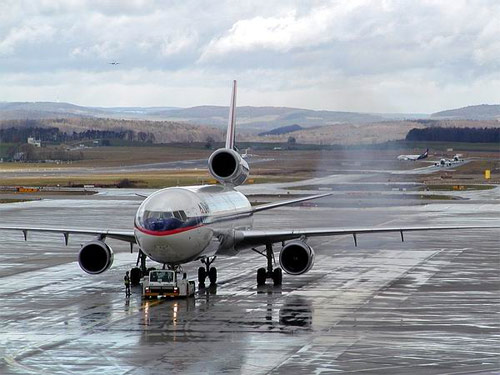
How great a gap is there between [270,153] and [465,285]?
134m

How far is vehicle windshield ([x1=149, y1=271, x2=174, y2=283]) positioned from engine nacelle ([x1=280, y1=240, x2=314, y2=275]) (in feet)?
15.1

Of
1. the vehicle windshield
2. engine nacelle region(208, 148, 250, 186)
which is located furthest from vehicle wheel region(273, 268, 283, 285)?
the vehicle windshield

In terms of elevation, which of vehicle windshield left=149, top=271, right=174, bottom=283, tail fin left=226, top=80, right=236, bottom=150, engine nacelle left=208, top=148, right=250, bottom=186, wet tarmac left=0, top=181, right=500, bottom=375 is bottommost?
wet tarmac left=0, top=181, right=500, bottom=375

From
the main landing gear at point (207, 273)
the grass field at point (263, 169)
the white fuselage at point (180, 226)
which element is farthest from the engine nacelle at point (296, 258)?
the grass field at point (263, 169)

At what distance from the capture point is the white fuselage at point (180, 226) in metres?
36.5

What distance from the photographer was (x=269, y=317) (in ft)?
109

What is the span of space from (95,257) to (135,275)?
213 centimetres

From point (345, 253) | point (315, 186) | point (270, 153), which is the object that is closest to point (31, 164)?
point (270, 153)

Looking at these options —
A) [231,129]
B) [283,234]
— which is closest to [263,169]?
[231,129]

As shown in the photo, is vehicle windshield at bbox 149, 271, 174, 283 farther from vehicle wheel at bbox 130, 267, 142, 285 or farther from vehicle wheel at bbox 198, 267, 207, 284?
vehicle wheel at bbox 198, 267, 207, 284

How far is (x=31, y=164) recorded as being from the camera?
7200 inches

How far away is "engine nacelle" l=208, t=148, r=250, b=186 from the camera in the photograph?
45.2m

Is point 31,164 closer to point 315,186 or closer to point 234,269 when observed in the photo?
point 315,186

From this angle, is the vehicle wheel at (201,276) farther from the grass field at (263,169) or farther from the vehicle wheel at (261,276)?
the grass field at (263,169)
